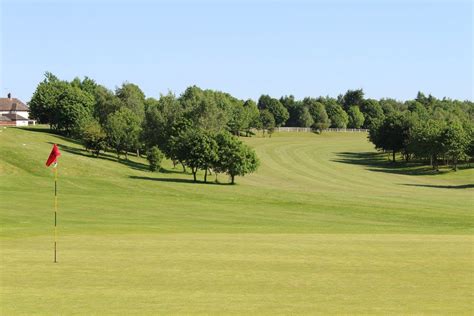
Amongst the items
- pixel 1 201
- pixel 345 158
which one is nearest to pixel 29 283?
pixel 1 201

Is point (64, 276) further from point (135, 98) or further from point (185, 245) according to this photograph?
point (135, 98)

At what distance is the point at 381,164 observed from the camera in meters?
162

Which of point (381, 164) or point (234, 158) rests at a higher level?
point (234, 158)

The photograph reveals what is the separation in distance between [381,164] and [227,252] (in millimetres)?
132999

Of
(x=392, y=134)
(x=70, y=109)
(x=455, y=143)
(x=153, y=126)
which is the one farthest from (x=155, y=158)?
A: (x=392, y=134)

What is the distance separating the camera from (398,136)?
16412cm

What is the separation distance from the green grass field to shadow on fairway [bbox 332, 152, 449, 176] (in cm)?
5319

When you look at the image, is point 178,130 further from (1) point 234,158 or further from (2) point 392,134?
(2) point 392,134

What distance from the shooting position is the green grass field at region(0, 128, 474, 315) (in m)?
21.9

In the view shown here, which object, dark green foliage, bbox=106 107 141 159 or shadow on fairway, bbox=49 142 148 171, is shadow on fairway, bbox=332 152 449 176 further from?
shadow on fairway, bbox=49 142 148 171

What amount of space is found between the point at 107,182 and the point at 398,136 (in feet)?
298

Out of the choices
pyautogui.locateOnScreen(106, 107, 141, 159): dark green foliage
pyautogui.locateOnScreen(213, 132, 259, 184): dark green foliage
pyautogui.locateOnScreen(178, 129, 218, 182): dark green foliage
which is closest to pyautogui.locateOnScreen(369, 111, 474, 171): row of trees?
pyautogui.locateOnScreen(213, 132, 259, 184): dark green foliage

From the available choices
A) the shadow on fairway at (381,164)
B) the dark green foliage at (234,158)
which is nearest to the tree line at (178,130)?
the dark green foliage at (234,158)

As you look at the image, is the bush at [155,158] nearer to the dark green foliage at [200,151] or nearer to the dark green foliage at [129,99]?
the dark green foliage at [200,151]
